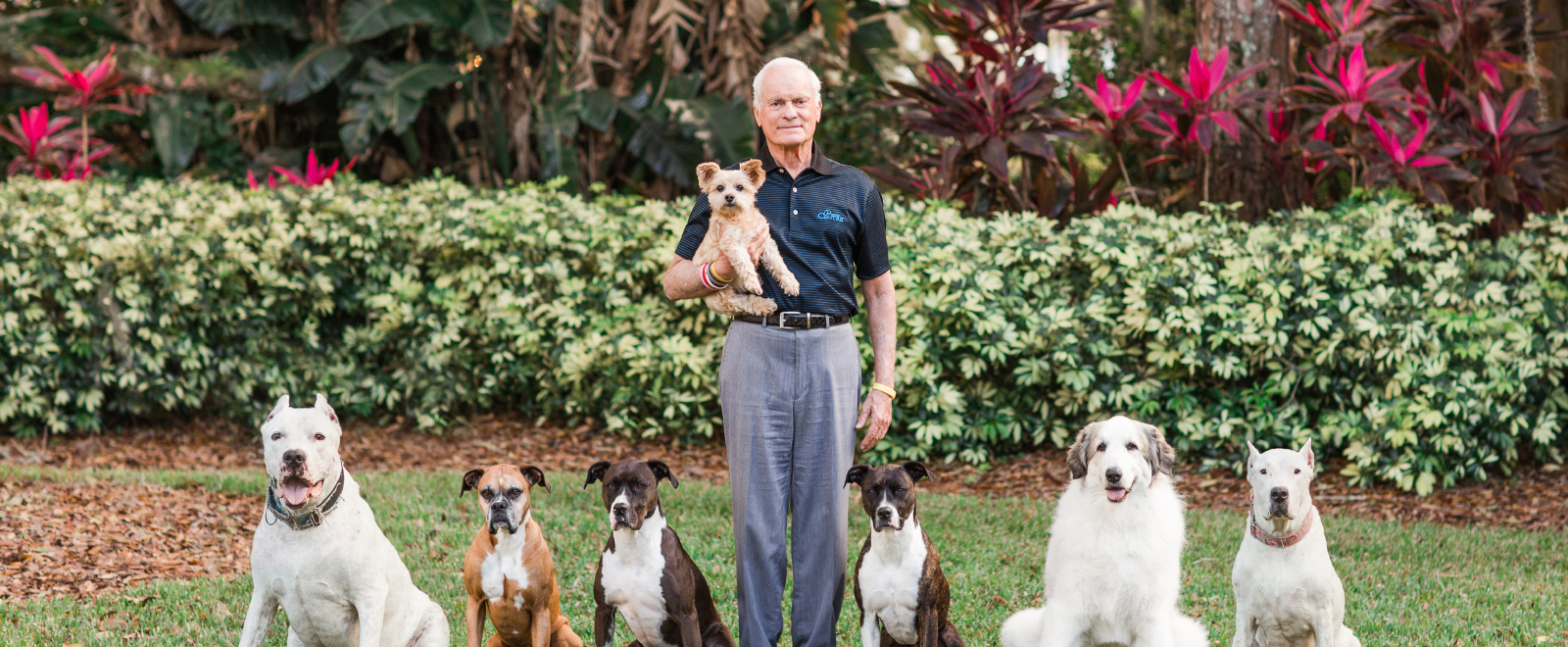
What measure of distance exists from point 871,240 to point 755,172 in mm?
540

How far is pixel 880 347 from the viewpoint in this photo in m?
4.16

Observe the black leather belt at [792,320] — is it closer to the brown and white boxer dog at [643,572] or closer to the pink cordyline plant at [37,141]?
the brown and white boxer dog at [643,572]

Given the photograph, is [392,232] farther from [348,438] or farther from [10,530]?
[10,530]

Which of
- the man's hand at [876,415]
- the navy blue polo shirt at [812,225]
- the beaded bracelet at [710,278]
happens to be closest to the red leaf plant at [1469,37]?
the navy blue polo shirt at [812,225]

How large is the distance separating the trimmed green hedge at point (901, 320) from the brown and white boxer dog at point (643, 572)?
3769 mm

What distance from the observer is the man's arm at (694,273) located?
3.73m

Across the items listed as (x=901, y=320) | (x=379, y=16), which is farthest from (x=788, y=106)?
(x=379, y=16)

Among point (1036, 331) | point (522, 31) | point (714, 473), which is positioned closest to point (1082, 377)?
point (1036, 331)

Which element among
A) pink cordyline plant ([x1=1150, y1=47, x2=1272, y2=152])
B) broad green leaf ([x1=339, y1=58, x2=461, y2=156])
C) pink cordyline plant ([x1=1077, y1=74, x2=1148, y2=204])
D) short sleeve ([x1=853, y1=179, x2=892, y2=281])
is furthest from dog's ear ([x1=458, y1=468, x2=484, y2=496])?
broad green leaf ([x1=339, y1=58, x2=461, y2=156])

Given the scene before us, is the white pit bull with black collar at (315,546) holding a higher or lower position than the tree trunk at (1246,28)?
lower

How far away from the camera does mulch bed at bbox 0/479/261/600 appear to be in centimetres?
533

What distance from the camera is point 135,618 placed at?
4801 millimetres

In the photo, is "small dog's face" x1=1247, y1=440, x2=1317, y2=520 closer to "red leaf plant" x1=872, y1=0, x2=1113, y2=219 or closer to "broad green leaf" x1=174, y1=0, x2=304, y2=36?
"red leaf plant" x1=872, y1=0, x2=1113, y2=219

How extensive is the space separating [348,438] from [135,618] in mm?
3916
